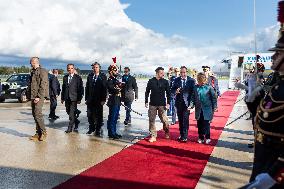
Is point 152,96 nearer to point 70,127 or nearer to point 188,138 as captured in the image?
point 188,138

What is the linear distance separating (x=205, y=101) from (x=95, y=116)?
323 cm

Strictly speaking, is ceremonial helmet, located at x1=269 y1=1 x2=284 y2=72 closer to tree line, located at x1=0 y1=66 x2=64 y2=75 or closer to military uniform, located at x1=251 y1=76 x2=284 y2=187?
military uniform, located at x1=251 y1=76 x2=284 y2=187

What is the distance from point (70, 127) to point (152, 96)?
2772 millimetres

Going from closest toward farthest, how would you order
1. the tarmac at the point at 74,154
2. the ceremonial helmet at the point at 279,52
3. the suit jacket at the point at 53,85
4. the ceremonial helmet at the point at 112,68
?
the ceremonial helmet at the point at 279,52
the tarmac at the point at 74,154
the ceremonial helmet at the point at 112,68
the suit jacket at the point at 53,85

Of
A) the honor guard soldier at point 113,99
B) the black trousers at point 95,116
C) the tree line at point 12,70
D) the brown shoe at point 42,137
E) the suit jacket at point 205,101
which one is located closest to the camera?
the suit jacket at point 205,101

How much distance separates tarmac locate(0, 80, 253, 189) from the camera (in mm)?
6528

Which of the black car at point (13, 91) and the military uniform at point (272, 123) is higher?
the military uniform at point (272, 123)

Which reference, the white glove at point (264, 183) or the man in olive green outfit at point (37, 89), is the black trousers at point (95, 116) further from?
the white glove at point (264, 183)

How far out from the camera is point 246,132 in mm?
11797

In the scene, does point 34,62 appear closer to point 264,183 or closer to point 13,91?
point 264,183

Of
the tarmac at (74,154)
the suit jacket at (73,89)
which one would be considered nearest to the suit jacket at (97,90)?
the suit jacket at (73,89)

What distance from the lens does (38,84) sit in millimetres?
10031

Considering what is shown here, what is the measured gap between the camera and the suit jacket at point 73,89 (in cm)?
1148

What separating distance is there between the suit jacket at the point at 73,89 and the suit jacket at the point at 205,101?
3.47 m
